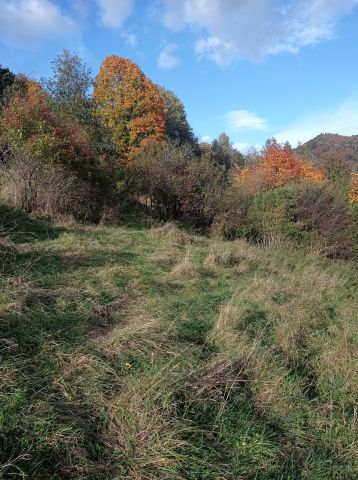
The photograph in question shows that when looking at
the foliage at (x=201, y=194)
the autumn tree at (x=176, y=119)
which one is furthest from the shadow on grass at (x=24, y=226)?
the autumn tree at (x=176, y=119)

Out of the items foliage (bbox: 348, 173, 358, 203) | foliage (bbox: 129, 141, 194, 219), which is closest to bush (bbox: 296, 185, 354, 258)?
foliage (bbox: 348, 173, 358, 203)

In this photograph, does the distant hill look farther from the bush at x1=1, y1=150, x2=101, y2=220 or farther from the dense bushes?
the bush at x1=1, y1=150, x2=101, y2=220

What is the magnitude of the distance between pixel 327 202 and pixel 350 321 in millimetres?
8274

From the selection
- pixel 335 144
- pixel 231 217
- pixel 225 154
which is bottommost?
pixel 231 217

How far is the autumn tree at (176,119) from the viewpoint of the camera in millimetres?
37406

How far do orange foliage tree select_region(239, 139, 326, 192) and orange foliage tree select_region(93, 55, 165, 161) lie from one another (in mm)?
7023

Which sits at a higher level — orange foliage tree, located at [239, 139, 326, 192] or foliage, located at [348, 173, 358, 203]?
orange foliage tree, located at [239, 139, 326, 192]

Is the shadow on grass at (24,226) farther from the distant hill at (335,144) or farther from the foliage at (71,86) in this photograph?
the distant hill at (335,144)

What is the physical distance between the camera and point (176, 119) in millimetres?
38062

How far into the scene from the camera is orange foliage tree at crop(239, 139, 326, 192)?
2523 centimetres

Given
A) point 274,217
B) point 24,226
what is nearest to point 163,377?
point 24,226

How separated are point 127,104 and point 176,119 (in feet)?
40.3

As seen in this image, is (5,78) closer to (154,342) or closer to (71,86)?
(71,86)

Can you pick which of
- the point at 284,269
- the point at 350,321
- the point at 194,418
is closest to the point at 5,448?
the point at 194,418
